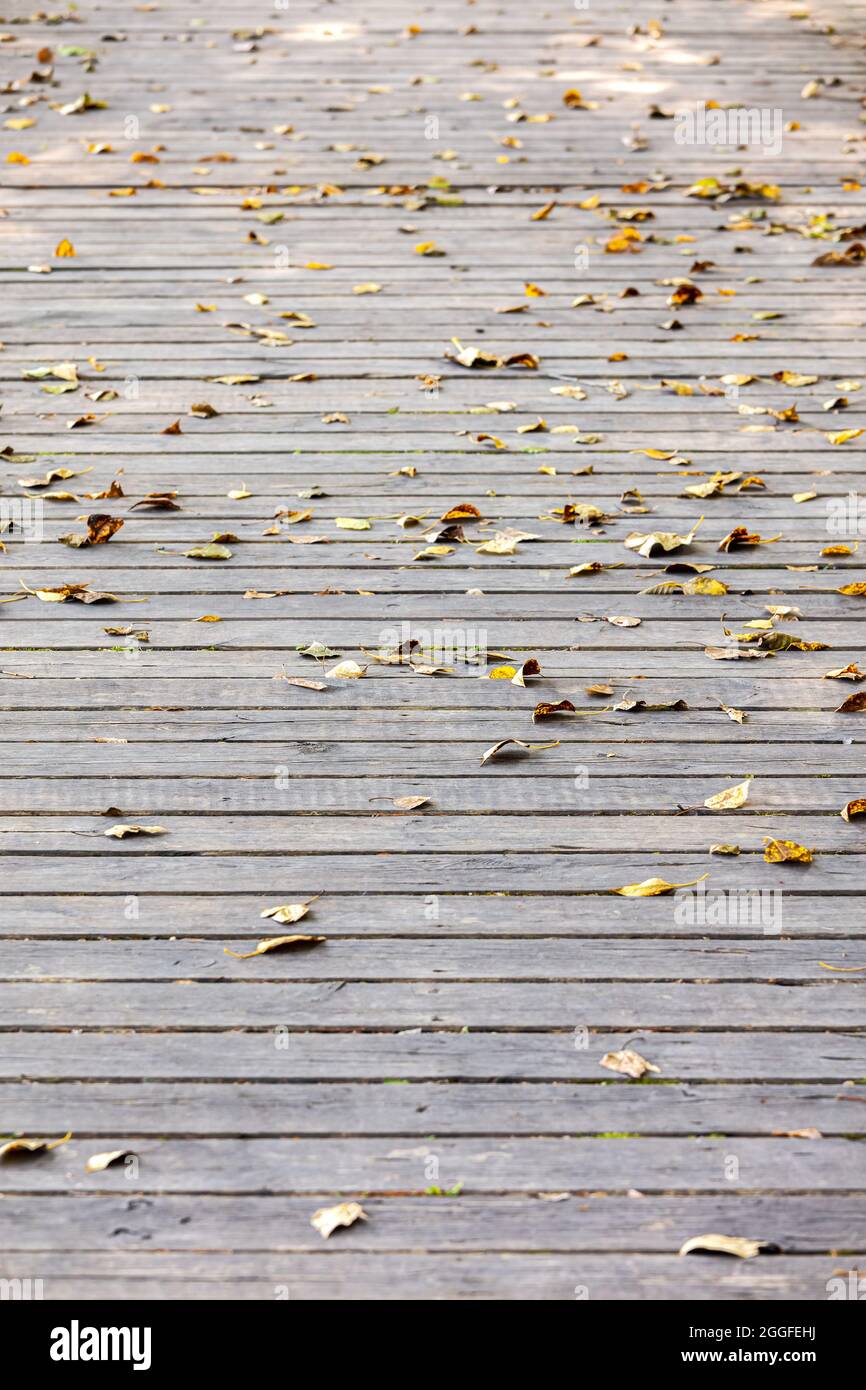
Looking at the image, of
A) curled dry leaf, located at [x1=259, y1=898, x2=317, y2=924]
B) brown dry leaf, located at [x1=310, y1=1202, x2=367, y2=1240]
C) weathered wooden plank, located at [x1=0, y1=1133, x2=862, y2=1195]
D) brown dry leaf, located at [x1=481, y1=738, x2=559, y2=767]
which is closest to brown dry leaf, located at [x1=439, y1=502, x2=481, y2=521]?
brown dry leaf, located at [x1=481, y1=738, x2=559, y2=767]

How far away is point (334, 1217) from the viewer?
5.81 ft

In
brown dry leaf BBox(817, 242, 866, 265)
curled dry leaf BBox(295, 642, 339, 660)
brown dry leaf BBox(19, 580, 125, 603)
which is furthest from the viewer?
brown dry leaf BBox(817, 242, 866, 265)

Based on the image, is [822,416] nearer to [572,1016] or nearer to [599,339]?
[599,339]

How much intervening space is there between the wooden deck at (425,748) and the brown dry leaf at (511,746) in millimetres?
20

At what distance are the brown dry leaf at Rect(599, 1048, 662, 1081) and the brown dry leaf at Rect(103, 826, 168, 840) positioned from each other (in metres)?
0.92

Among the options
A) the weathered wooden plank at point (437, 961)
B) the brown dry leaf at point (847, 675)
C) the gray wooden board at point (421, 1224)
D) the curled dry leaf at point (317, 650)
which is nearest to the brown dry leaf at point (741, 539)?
the brown dry leaf at point (847, 675)

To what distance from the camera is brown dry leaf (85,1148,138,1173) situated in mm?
1847

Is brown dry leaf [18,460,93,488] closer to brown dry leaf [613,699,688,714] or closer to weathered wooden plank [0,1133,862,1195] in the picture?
brown dry leaf [613,699,688,714]

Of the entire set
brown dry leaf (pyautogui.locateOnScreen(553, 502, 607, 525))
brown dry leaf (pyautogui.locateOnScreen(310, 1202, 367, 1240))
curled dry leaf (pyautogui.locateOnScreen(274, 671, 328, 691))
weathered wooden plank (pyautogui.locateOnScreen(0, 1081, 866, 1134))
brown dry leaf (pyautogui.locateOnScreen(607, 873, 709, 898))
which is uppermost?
brown dry leaf (pyautogui.locateOnScreen(553, 502, 607, 525))

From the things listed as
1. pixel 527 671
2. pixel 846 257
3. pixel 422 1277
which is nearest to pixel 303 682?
pixel 527 671

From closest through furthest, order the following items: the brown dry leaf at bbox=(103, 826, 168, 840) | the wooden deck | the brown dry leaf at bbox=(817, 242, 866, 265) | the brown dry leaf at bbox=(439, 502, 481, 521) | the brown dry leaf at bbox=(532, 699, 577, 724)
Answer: the wooden deck, the brown dry leaf at bbox=(103, 826, 168, 840), the brown dry leaf at bbox=(532, 699, 577, 724), the brown dry leaf at bbox=(439, 502, 481, 521), the brown dry leaf at bbox=(817, 242, 866, 265)

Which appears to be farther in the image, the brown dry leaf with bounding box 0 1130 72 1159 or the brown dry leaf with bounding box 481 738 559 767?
the brown dry leaf with bounding box 481 738 559 767

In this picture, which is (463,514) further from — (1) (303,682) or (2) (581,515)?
(1) (303,682)
